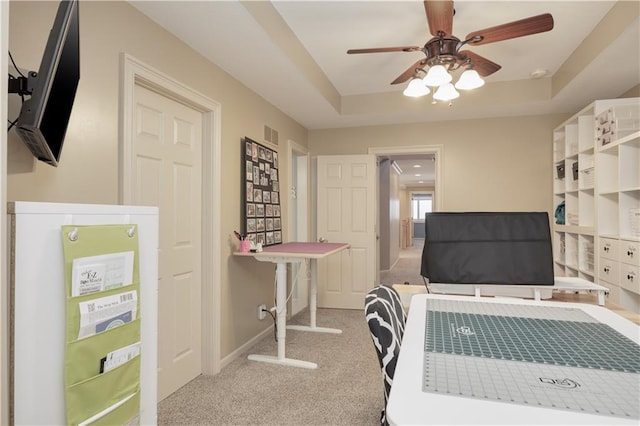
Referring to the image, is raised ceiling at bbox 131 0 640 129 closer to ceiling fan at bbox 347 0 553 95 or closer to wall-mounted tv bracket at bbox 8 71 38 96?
ceiling fan at bbox 347 0 553 95

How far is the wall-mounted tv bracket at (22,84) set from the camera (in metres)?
1.28

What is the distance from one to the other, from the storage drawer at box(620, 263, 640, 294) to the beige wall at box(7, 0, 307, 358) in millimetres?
2991

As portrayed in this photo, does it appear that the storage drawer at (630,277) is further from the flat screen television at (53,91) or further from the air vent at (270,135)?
the flat screen television at (53,91)

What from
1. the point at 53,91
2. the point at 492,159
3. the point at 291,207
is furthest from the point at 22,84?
the point at 492,159

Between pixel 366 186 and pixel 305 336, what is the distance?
2.03 meters

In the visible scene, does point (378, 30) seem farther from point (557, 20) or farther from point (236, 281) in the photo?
point (236, 281)

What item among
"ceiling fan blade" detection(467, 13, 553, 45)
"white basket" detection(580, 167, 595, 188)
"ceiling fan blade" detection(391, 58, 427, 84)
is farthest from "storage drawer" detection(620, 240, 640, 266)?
"ceiling fan blade" detection(391, 58, 427, 84)

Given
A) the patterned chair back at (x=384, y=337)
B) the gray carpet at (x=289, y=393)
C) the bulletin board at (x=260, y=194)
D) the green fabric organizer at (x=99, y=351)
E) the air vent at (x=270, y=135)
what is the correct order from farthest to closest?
1. the air vent at (x=270, y=135)
2. the bulletin board at (x=260, y=194)
3. the gray carpet at (x=289, y=393)
4. the patterned chair back at (x=384, y=337)
5. the green fabric organizer at (x=99, y=351)

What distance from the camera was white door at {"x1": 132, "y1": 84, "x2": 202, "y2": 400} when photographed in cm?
222

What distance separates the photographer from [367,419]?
2.12 meters

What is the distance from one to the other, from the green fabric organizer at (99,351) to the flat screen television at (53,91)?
39 cm

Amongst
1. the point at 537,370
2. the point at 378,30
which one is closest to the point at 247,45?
the point at 378,30

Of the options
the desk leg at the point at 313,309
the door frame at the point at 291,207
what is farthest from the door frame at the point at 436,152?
the desk leg at the point at 313,309

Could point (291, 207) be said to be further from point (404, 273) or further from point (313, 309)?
point (404, 273)
